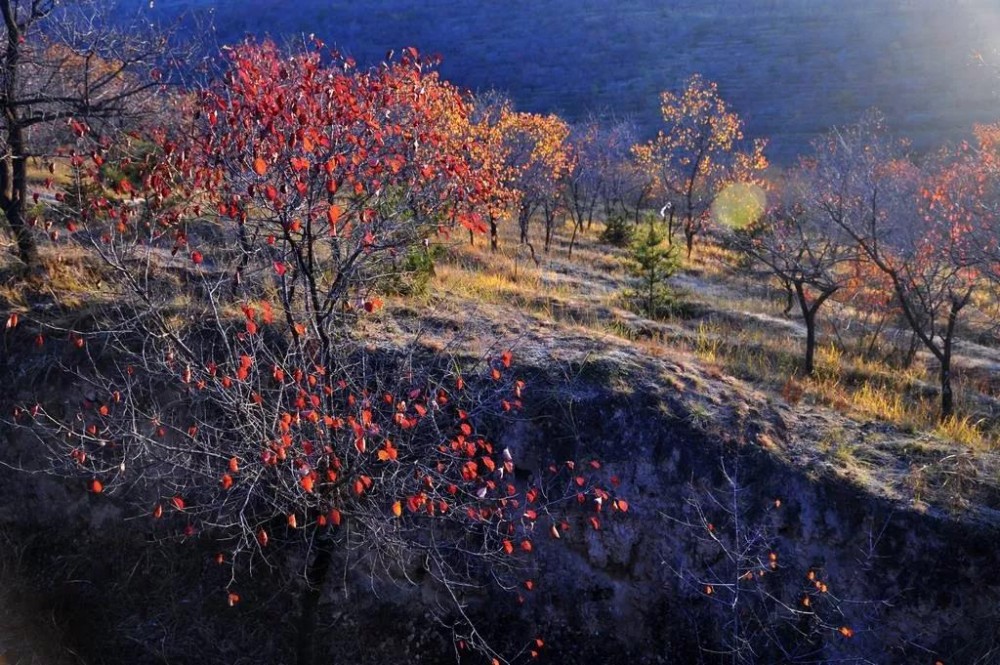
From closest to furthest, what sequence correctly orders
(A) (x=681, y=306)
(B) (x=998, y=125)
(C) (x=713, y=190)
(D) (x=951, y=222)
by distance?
(D) (x=951, y=222) → (A) (x=681, y=306) → (C) (x=713, y=190) → (B) (x=998, y=125)

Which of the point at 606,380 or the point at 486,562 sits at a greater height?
the point at 606,380

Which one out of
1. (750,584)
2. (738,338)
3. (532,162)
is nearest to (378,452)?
(750,584)

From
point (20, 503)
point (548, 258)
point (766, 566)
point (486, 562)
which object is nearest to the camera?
point (766, 566)

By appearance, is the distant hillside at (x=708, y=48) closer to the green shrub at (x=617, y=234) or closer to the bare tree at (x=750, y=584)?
the green shrub at (x=617, y=234)

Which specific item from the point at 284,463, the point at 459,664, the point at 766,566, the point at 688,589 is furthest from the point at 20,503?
the point at 766,566

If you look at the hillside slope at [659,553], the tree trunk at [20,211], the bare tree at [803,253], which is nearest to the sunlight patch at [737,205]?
the bare tree at [803,253]

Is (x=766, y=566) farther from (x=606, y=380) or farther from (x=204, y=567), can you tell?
(x=204, y=567)
